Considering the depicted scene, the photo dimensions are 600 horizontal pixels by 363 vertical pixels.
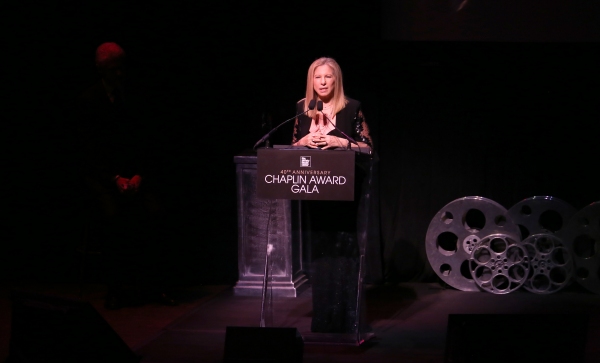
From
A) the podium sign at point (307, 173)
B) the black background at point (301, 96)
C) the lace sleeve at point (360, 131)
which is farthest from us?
the black background at point (301, 96)

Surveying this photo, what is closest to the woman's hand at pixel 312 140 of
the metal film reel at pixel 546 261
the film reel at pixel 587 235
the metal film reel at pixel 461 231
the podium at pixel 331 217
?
the podium at pixel 331 217

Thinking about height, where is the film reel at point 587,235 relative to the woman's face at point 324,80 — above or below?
below

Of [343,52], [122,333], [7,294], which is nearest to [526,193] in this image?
[343,52]

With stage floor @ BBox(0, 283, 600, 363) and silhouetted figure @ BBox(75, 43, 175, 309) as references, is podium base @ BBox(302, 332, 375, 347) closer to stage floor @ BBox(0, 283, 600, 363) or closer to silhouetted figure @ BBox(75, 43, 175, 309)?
stage floor @ BBox(0, 283, 600, 363)

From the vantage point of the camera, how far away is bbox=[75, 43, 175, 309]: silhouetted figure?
5.22 metres

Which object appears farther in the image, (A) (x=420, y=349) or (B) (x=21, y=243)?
(B) (x=21, y=243)

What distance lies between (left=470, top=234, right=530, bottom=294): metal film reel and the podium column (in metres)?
1.26

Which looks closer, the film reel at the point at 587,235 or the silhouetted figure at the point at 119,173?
the silhouetted figure at the point at 119,173

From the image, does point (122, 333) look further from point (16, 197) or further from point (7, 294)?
point (16, 197)

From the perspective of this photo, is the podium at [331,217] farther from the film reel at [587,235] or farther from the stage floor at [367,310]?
the film reel at [587,235]

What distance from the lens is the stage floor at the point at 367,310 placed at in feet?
14.2

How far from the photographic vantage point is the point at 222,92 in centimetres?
602

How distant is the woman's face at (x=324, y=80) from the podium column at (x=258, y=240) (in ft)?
4.35

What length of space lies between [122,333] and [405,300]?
191 cm
